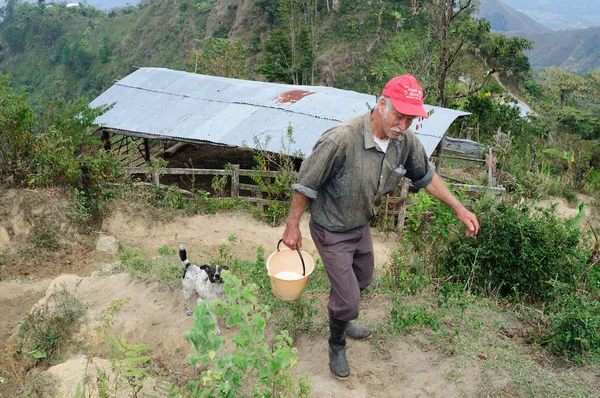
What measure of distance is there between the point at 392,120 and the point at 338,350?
160cm

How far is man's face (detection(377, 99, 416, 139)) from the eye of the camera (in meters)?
2.85

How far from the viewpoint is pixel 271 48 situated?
2606 cm

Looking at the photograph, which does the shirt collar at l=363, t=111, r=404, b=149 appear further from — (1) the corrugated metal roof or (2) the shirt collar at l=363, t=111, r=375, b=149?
(1) the corrugated metal roof

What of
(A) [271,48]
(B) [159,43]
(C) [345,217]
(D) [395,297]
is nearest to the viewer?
(C) [345,217]

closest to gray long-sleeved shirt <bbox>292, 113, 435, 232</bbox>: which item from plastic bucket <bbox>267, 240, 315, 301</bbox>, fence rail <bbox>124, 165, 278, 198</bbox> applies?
plastic bucket <bbox>267, 240, 315, 301</bbox>

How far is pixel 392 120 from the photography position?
286 cm

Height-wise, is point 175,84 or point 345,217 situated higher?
point 345,217

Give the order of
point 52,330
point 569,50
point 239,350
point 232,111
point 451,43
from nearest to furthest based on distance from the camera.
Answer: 1. point 239,350
2. point 52,330
3. point 232,111
4. point 451,43
5. point 569,50

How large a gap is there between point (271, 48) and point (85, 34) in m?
50.4

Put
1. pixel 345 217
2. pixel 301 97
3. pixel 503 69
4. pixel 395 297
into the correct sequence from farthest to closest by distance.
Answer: pixel 503 69, pixel 301 97, pixel 395 297, pixel 345 217

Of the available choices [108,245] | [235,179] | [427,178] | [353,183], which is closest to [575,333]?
[427,178]

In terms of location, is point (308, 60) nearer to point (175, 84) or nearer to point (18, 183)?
point (175, 84)

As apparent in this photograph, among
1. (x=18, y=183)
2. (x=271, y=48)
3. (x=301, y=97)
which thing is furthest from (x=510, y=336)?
(x=271, y=48)

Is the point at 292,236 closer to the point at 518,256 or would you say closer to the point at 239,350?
the point at 239,350
